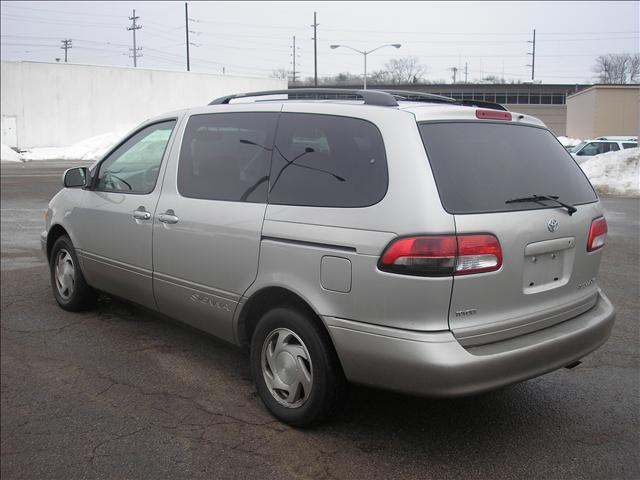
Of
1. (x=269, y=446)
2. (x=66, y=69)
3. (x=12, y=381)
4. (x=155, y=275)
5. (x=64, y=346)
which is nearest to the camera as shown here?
(x=269, y=446)

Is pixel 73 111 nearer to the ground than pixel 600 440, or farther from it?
farther from it

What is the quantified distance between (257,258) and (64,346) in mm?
2100

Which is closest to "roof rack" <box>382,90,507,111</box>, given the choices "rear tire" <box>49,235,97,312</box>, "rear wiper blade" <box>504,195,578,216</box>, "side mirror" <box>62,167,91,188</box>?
"rear wiper blade" <box>504,195,578,216</box>

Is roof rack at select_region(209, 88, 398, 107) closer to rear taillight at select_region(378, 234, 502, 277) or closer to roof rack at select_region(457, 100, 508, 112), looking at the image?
roof rack at select_region(457, 100, 508, 112)

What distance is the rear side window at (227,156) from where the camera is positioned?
384cm

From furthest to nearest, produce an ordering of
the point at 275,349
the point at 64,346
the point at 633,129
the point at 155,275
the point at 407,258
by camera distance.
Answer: the point at 633,129, the point at 64,346, the point at 155,275, the point at 275,349, the point at 407,258

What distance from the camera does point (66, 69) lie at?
148 ft

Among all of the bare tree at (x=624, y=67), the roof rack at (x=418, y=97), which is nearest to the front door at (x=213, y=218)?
the roof rack at (x=418, y=97)

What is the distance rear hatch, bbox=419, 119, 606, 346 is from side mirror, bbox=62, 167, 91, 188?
3.28 metres

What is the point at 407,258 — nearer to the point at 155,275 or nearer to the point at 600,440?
the point at 600,440

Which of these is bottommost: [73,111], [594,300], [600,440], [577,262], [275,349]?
[600,440]

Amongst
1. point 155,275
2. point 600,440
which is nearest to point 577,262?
point 600,440

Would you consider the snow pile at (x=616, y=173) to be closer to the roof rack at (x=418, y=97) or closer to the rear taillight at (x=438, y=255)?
the roof rack at (x=418, y=97)

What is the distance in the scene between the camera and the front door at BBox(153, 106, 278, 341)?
Answer: 379 centimetres
